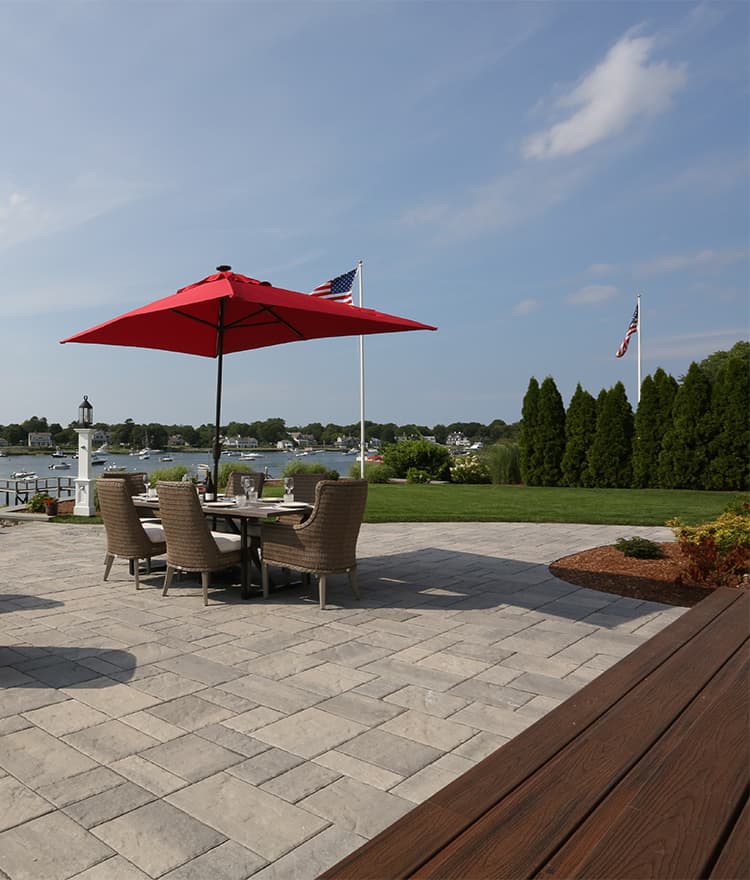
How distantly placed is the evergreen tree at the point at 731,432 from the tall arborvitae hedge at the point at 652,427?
45.4 inches

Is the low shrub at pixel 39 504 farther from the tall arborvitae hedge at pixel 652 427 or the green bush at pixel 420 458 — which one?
the tall arborvitae hedge at pixel 652 427

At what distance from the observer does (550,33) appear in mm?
7277

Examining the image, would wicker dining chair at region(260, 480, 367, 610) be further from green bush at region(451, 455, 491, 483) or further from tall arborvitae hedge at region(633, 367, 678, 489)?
tall arborvitae hedge at region(633, 367, 678, 489)

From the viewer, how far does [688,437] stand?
16.7m

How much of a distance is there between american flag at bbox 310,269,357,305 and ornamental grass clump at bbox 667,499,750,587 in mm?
10309

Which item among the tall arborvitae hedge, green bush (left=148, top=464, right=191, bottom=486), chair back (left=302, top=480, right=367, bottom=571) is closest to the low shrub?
green bush (left=148, top=464, right=191, bottom=486)

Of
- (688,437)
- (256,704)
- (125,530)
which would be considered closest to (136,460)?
(688,437)

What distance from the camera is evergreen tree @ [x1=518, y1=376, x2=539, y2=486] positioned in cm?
1861

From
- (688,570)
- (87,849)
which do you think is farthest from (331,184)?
(87,849)

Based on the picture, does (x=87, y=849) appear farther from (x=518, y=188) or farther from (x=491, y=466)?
(x=491, y=466)

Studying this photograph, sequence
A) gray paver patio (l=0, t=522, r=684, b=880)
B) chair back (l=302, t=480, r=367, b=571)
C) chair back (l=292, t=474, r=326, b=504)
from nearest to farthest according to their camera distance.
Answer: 1. gray paver patio (l=0, t=522, r=684, b=880)
2. chair back (l=302, t=480, r=367, b=571)
3. chair back (l=292, t=474, r=326, b=504)

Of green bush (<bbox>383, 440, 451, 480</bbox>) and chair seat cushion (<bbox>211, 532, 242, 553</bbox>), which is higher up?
green bush (<bbox>383, 440, 451, 480</bbox>)

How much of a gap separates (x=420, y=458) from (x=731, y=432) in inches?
334

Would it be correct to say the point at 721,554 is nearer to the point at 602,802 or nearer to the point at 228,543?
the point at 228,543
